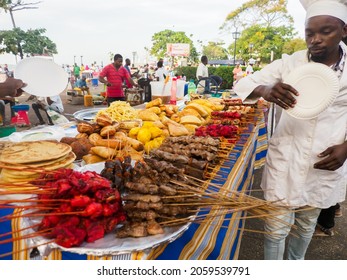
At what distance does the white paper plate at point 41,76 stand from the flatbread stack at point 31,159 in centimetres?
111

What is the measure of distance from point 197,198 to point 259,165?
14.4 ft

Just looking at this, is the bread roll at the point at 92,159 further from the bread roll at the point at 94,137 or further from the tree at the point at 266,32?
the tree at the point at 266,32

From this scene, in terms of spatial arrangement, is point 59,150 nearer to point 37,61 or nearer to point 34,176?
point 34,176

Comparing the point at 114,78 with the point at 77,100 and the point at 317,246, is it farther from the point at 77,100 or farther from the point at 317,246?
the point at 77,100

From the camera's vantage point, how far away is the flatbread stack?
1.57 m

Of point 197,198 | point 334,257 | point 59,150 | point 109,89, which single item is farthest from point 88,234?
point 109,89

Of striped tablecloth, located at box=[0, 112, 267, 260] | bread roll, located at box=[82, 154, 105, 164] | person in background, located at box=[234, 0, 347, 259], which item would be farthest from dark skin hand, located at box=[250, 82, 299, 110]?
bread roll, located at box=[82, 154, 105, 164]

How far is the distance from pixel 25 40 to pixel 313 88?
23.8m

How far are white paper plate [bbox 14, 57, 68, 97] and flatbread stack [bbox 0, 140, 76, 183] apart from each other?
1110 millimetres

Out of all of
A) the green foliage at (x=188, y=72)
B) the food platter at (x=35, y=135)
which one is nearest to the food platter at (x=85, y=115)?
the food platter at (x=35, y=135)

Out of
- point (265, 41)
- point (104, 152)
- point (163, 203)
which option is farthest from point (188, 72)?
point (163, 203)

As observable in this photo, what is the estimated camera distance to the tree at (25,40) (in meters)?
17.3

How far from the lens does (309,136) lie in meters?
2.01

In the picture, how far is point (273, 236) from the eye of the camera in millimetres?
2219
